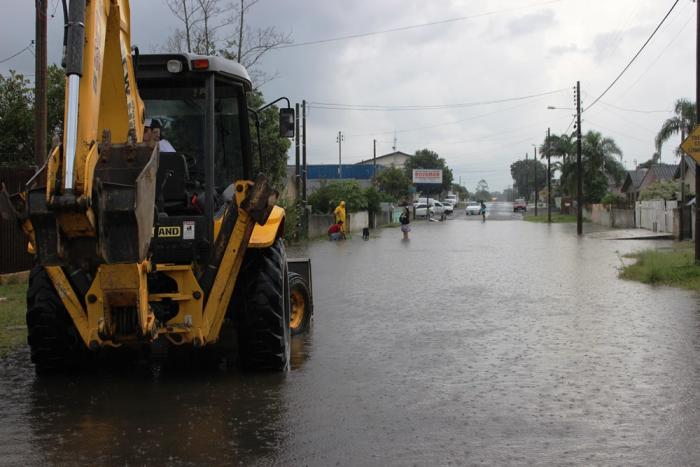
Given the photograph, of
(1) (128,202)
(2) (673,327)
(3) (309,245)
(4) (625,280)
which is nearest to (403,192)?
(3) (309,245)

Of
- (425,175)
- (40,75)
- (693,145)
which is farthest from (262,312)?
(425,175)

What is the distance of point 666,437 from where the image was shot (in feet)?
19.3

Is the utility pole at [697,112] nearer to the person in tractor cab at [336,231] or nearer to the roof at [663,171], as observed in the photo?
the person in tractor cab at [336,231]

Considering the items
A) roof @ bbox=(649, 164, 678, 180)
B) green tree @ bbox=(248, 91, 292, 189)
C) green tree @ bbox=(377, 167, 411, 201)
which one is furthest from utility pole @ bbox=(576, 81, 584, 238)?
green tree @ bbox=(377, 167, 411, 201)

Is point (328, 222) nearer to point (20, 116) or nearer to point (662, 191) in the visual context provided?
point (20, 116)

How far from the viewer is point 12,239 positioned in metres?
15.9

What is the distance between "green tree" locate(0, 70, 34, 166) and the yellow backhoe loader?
58.7 ft

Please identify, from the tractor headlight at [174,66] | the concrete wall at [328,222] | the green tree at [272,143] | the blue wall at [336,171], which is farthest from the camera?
the blue wall at [336,171]

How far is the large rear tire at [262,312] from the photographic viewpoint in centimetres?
758

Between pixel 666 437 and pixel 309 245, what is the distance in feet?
92.1

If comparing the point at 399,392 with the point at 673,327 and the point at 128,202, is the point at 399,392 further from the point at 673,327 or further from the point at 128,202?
the point at 673,327

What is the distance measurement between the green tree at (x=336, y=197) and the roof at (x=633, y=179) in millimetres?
39924

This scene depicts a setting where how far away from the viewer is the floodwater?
5.56 metres

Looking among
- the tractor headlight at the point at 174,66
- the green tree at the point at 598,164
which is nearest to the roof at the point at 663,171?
the green tree at the point at 598,164
